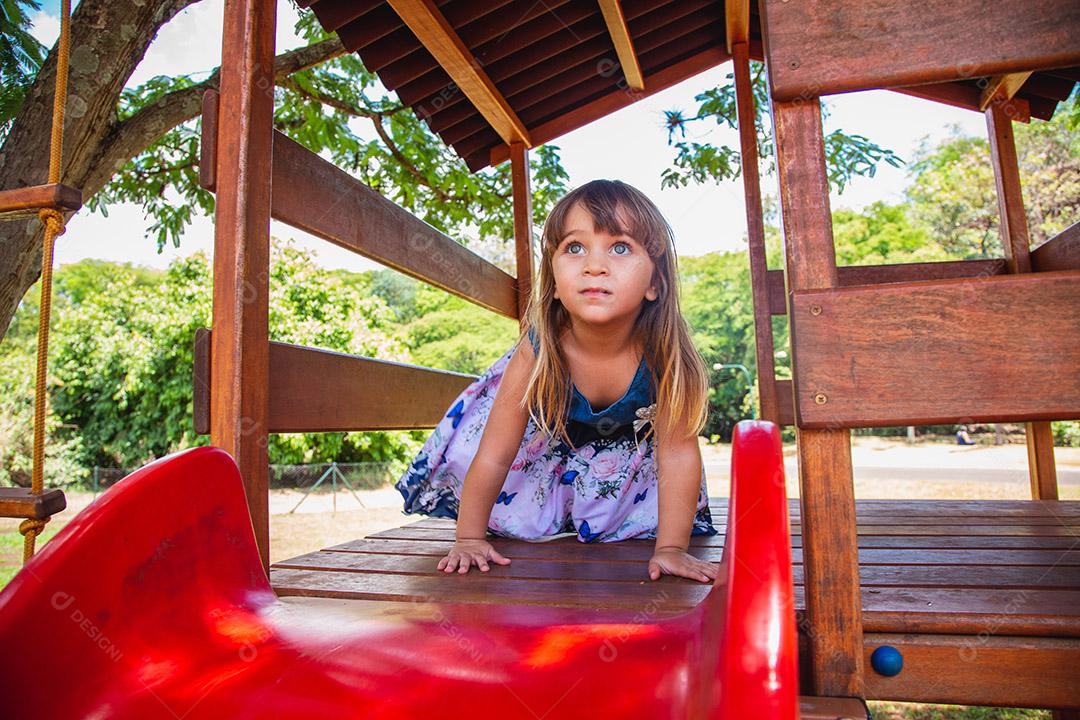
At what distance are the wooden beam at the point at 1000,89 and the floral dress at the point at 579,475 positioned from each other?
2973 millimetres

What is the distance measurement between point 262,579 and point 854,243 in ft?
86.1

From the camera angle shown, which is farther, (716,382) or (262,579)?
(716,382)

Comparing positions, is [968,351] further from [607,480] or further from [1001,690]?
[607,480]

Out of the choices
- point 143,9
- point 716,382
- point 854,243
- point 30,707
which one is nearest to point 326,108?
point 143,9

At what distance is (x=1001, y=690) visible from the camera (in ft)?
4.02

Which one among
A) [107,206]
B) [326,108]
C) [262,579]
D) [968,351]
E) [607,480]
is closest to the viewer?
[968,351]

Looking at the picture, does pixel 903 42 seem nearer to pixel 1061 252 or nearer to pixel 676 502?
pixel 676 502

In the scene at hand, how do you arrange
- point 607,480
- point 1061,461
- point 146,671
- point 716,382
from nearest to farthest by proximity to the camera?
1. point 146,671
2. point 607,480
3. point 1061,461
4. point 716,382

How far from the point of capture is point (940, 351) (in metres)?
1.15

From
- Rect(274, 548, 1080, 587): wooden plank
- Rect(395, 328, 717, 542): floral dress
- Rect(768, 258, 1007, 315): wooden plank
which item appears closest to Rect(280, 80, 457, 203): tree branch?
Rect(768, 258, 1007, 315): wooden plank

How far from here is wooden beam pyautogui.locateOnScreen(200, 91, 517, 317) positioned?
1.80 m

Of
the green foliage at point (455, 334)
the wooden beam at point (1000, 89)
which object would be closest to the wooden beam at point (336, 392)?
the wooden beam at point (1000, 89)

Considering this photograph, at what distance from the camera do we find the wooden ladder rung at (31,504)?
131cm

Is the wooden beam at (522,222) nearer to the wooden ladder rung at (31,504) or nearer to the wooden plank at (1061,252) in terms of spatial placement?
the wooden plank at (1061,252)
